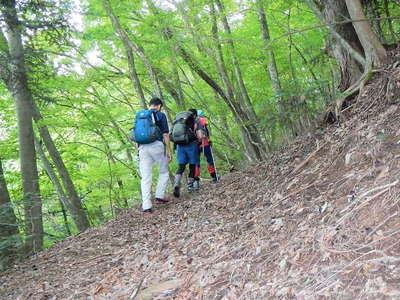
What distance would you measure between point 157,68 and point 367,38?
7611mm

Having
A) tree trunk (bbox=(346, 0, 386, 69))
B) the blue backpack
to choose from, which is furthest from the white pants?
tree trunk (bbox=(346, 0, 386, 69))

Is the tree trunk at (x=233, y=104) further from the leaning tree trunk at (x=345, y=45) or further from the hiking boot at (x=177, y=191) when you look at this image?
the leaning tree trunk at (x=345, y=45)

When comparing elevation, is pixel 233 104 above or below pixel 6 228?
above

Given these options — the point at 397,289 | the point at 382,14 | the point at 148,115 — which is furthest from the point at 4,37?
the point at 397,289

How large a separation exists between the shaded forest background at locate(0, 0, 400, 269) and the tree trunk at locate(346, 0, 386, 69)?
0.02 m

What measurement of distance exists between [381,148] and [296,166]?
1.53m

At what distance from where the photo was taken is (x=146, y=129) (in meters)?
6.83

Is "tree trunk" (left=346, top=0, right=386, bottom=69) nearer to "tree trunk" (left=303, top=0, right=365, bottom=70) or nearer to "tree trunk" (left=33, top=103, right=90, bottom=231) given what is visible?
"tree trunk" (left=303, top=0, right=365, bottom=70)

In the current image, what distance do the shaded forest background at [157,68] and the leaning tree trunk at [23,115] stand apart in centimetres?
2

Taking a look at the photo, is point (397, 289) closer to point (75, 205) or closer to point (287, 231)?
point (287, 231)

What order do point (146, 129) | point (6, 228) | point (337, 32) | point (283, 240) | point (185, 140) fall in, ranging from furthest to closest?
1. point (185, 140)
2. point (146, 129)
3. point (6, 228)
4. point (337, 32)
5. point (283, 240)

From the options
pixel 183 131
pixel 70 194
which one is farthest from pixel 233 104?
pixel 70 194

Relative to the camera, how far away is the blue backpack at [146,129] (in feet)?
22.4

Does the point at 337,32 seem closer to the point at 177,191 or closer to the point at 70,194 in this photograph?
the point at 177,191
